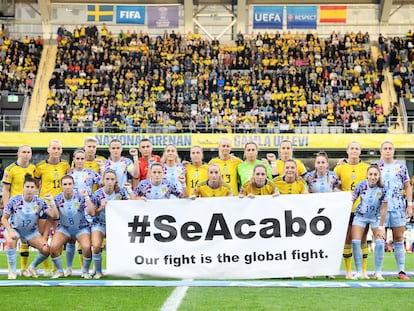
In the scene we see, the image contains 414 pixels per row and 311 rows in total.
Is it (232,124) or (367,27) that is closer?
(232,124)

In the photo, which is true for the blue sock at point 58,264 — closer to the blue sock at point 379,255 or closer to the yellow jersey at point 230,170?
the yellow jersey at point 230,170

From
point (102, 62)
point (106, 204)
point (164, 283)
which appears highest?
point (102, 62)

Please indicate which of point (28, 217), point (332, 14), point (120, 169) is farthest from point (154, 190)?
point (332, 14)

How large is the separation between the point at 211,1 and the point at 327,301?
105 feet

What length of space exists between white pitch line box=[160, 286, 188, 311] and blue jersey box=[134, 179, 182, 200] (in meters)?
1.93

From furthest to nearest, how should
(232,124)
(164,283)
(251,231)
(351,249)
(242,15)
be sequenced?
(242,15) → (232,124) → (351,249) → (251,231) → (164,283)

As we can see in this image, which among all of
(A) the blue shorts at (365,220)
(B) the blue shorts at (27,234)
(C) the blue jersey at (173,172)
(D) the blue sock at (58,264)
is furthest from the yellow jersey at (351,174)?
(B) the blue shorts at (27,234)

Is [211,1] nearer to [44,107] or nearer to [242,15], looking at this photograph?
[242,15]

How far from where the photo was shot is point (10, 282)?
9180mm

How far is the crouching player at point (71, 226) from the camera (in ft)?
33.0

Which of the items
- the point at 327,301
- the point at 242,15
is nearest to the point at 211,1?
the point at 242,15

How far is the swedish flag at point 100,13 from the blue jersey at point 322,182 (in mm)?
28874

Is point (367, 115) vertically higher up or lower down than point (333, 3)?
lower down

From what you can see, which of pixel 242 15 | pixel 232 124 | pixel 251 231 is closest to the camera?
pixel 251 231
